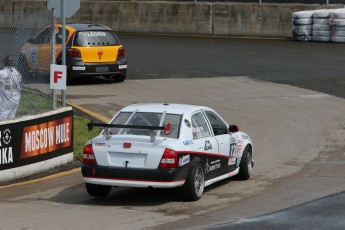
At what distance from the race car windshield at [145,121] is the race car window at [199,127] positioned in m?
0.30

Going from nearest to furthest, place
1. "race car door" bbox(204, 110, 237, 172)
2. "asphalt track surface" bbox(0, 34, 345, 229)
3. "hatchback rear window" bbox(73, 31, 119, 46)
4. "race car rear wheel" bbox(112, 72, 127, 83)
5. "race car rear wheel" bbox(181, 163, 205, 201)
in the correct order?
"asphalt track surface" bbox(0, 34, 345, 229) → "race car rear wheel" bbox(181, 163, 205, 201) → "race car door" bbox(204, 110, 237, 172) → "hatchback rear window" bbox(73, 31, 119, 46) → "race car rear wheel" bbox(112, 72, 127, 83)

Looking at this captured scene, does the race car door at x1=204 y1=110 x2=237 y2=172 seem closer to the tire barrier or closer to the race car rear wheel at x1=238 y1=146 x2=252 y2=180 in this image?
the race car rear wheel at x1=238 y1=146 x2=252 y2=180

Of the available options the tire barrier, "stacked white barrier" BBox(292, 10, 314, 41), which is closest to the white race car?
the tire barrier

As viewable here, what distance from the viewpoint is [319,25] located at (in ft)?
112

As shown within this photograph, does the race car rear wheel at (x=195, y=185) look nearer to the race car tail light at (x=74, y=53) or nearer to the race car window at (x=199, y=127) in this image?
the race car window at (x=199, y=127)

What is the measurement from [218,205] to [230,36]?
24207 mm

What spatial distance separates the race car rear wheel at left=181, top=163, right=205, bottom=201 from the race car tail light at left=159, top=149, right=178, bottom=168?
376mm

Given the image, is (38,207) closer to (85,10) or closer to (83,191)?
(83,191)

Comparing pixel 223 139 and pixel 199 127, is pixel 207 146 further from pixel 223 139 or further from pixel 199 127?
pixel 223 139

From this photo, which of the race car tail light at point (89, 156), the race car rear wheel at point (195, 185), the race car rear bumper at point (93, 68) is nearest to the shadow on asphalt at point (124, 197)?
the race car rear wheel at point (195, 185)

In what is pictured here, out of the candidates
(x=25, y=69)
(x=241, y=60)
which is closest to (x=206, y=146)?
(x=25, y=69)

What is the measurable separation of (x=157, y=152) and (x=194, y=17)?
24804mm

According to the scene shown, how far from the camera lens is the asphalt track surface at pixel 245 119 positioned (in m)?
12.7

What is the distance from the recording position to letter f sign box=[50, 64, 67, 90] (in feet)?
55.1
